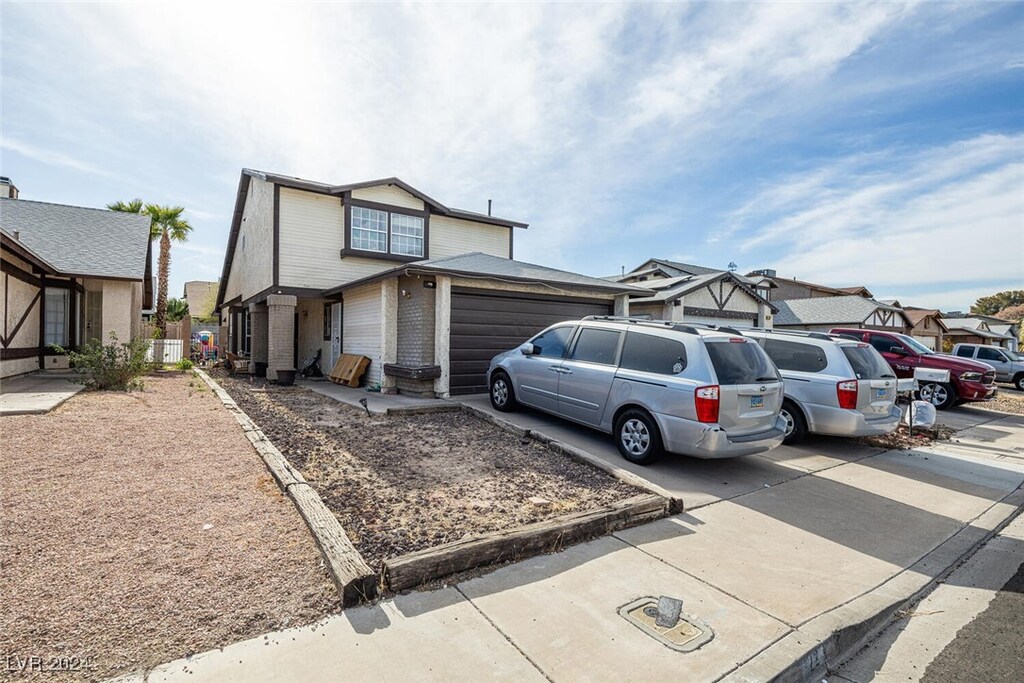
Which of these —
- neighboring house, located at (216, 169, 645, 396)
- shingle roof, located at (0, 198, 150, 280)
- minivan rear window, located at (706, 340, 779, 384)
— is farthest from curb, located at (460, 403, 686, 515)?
shingle roof, located at (0, 198, 150, 280)

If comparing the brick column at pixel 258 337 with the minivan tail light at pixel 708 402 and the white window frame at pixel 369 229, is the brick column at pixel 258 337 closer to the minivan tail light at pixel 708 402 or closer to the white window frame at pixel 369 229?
the white window frame at pixel 369 229

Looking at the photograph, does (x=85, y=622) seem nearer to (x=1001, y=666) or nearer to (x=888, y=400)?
(x=1001, y=666)

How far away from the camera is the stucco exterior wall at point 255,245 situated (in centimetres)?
1422

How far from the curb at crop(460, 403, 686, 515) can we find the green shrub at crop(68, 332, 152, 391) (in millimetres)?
7615

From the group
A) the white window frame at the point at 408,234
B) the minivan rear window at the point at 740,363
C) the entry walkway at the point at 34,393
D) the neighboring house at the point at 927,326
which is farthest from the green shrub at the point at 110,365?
the neighboring house at the point at 927,326

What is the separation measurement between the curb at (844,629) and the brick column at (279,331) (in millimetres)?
13603

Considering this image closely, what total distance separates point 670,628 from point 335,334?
13485mm

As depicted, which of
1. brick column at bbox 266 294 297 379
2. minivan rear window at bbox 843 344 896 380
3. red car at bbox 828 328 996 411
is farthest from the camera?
brick column at bbox 266 294 297 379

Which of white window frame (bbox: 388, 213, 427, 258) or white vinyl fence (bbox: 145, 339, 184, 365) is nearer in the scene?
white window frame (bbox: 388, 213, 427, 258)

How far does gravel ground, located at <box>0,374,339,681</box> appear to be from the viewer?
239 centimetres

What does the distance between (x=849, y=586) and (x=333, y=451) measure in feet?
17.5

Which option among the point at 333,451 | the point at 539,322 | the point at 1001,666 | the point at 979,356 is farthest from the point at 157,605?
the point at 979,356

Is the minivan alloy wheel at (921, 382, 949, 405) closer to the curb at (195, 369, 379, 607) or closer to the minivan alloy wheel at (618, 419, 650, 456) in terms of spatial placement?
the minivan alloy wheel at (618, 419, 650, 456)

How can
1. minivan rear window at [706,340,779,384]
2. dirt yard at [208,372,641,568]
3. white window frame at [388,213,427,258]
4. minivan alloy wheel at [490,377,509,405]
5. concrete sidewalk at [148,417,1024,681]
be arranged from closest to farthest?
concrete sidewalk at [148,417,1024,681] < dirt yard at [208,372,641,568] < minivan rear window at [706,340,779,384] < minivan alloy wheel at [490,377,509,405] < white window frame at [388,213,427,258]
